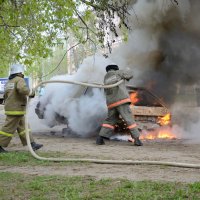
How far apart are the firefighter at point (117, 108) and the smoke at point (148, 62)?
967 mm

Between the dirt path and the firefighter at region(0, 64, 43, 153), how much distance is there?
0.71 metres

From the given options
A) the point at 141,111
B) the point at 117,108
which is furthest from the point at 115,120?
the point at 141,111

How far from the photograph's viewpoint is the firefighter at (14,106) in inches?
304

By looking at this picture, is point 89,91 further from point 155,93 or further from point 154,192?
point 154,192

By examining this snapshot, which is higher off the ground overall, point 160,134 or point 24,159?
point 24,159

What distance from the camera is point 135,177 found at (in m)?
5.34

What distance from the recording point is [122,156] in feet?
23.6

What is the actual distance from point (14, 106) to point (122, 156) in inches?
88.8

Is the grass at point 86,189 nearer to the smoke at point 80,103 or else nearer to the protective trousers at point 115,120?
the protective trousers at point 115,120

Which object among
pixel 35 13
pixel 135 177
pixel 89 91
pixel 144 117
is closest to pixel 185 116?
pixel 144 117

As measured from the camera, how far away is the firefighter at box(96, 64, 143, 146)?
28.6ft

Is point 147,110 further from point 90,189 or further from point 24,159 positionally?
point 90,189

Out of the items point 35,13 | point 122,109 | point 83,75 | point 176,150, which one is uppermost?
point 35,13

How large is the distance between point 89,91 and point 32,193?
584cm
